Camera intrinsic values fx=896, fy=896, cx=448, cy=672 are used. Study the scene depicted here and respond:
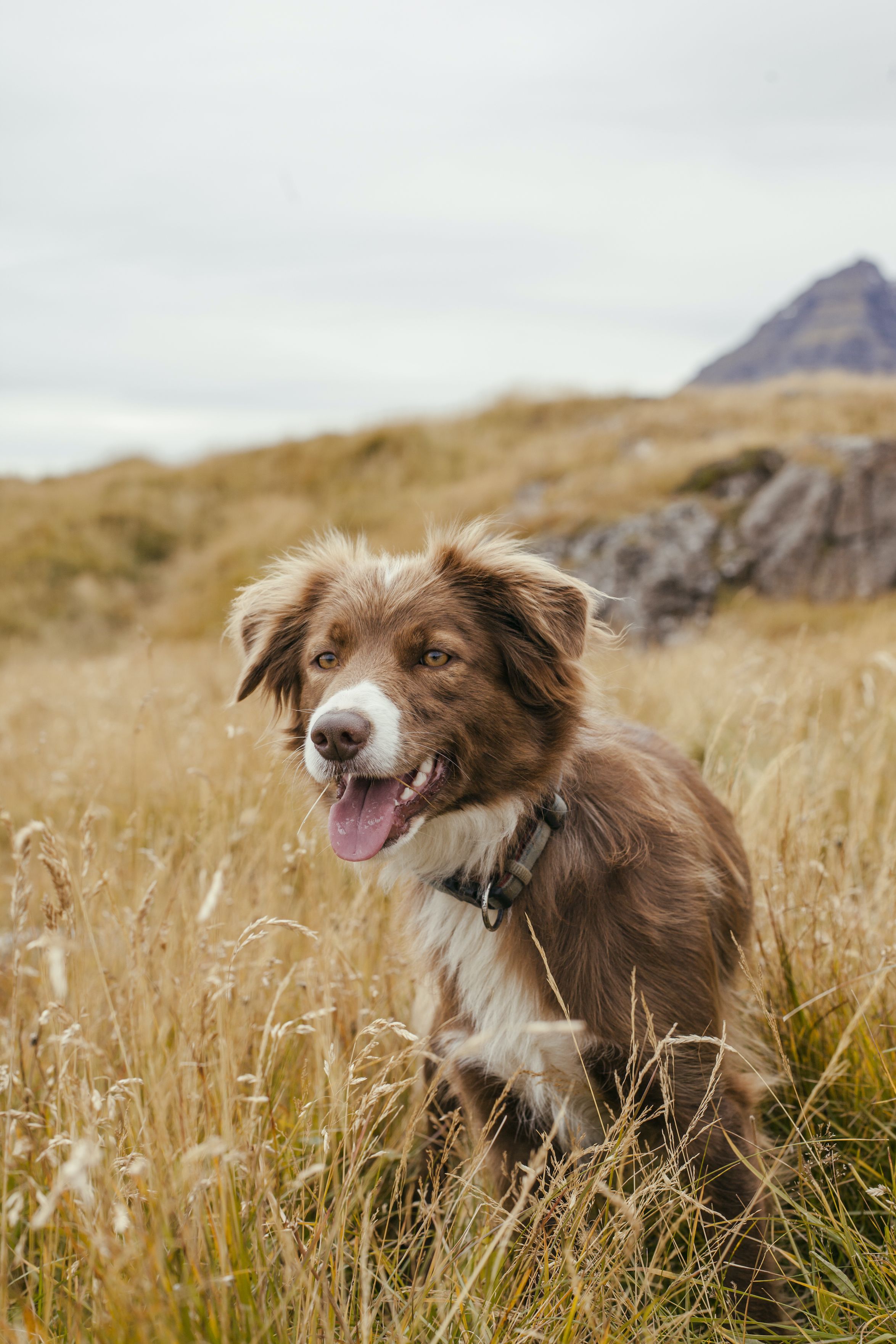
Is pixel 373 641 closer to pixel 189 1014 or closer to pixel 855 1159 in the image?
pixel 189 1014

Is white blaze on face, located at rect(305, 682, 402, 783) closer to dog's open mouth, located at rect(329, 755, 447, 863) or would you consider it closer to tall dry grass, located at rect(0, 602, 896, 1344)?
dog's open mouth, located at rect(329, 755, 447, 863)

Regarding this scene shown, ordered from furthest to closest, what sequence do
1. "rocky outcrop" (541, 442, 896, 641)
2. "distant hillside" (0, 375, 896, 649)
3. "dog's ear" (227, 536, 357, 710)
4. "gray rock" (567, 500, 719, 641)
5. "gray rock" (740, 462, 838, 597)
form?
"distant hillside" (0, 375, 896, 649)
"gray rock" (567, 500, 719, 641)
"gray rock" (740, 462, 838, 597)
"rocky outcrop" (541, 442, 896, 641)
"dog's ear" (227, 536, 357, 710)

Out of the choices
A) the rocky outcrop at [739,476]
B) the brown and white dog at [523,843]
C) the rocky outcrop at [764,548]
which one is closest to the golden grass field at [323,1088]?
the brown and white dog at [523,843]

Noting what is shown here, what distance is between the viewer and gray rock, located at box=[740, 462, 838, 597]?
13008 mm

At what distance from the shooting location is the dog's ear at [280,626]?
2.85m

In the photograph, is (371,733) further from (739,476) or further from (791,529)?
(739,476)

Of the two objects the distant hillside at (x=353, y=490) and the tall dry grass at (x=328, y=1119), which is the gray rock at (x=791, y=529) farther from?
the tall dry grass at (x=328, y=1119)

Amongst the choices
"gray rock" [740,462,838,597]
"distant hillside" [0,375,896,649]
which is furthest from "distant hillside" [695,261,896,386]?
"gray rock" [740,462,838,597]

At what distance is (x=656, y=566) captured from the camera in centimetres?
1362

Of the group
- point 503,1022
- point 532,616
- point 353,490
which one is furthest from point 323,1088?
point 353,490

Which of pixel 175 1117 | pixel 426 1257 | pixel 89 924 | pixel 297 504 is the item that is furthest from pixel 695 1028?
pixel 297 504

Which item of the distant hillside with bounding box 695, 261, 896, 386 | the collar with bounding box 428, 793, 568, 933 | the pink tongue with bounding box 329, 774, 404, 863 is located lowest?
the collar with bounding box 428, 793, 568, 933

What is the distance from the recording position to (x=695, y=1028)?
2.17m

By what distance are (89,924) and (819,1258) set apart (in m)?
1.78
